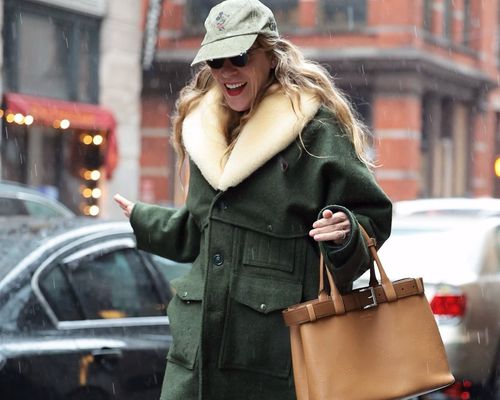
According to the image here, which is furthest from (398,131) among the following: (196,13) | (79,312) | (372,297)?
(372,297)

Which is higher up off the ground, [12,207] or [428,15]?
[428,15]

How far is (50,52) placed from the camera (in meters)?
19.5

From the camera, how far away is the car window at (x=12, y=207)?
994 cm

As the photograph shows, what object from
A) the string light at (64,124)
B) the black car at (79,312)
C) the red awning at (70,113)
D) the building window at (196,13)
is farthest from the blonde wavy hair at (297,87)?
the building window at (196,13)

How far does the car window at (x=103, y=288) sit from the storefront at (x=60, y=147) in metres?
13.8

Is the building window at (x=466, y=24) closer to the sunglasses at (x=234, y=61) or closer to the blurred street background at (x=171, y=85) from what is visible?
the blurred street background at (x=171, y=85)

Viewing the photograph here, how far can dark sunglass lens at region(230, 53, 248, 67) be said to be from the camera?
116 inches

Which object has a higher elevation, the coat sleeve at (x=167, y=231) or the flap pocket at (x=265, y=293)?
the coat sleeve at (x=167, y=231)

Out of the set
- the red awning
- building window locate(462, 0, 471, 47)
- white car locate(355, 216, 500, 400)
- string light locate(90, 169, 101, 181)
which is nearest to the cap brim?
white car locate(355, 216, 500, 400)

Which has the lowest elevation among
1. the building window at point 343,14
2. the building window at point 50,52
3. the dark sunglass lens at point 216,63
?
the dark sunglass lens at point 216,63

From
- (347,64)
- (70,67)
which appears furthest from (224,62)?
(347,64)

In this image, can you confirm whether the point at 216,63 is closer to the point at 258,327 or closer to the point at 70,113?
the point at 258,327

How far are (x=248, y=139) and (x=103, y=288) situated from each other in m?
1.65

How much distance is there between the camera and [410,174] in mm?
26656
